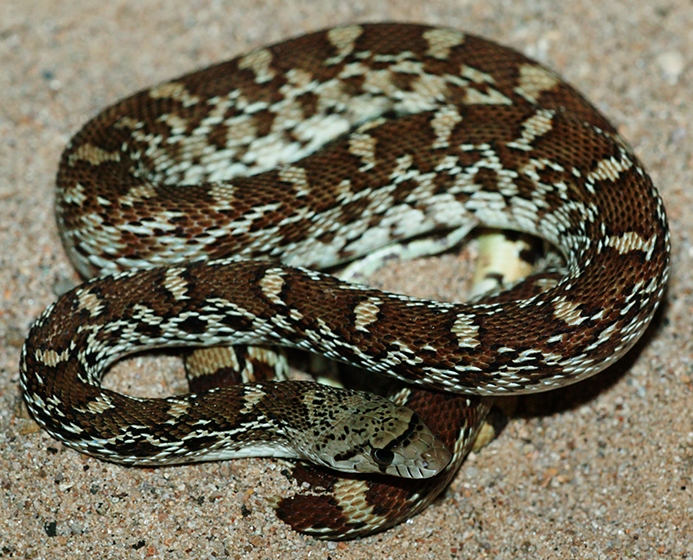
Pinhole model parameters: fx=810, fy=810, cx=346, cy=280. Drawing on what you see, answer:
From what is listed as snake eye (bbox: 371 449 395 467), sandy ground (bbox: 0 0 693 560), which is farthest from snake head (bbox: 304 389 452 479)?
sandy ground (bbox: 0 0 693 560)

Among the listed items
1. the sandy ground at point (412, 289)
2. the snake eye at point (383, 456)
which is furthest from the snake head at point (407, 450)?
the sandy ground at point (412, 289)

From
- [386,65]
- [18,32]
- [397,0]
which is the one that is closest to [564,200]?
[386,65]

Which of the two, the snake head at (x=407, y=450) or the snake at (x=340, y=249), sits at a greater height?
the snake at (x=340, y=249)

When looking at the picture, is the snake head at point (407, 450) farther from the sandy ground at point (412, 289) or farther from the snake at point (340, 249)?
the sandy ground at point (412, 289)

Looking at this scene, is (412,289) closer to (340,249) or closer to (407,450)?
(340,249)

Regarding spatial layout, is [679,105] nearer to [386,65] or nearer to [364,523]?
[386,65]

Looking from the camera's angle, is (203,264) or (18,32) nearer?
(203,264)
